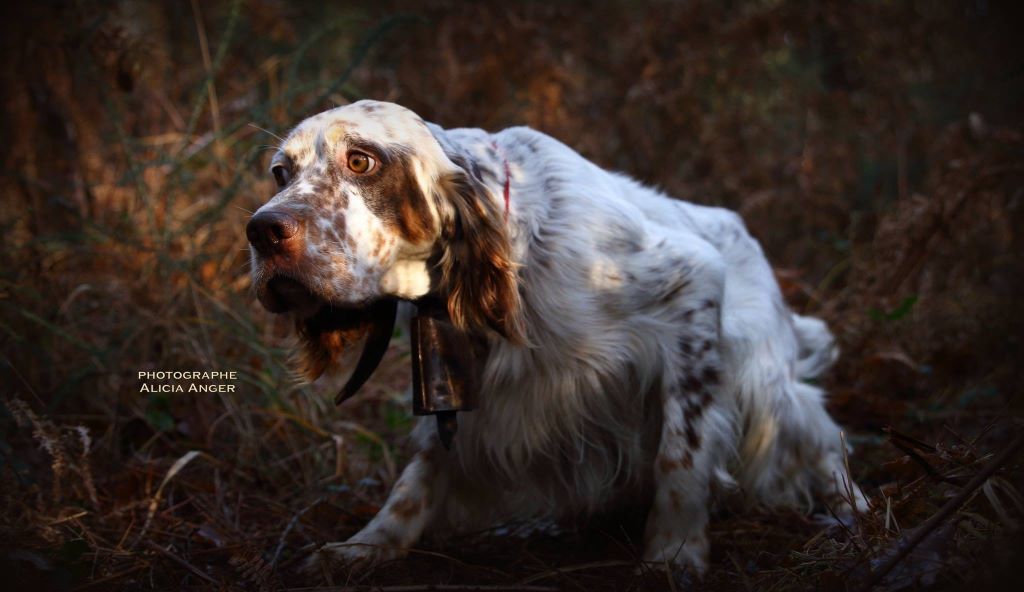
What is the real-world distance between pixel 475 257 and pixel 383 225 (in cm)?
24

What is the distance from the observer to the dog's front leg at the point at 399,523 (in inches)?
88.4

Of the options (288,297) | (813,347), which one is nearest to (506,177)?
(288,297)

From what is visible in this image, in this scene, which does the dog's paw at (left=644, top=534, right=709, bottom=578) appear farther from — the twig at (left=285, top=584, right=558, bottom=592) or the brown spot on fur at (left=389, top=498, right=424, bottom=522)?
the brown spot on fur at (left=389, top=498, right=424, bottom=522)

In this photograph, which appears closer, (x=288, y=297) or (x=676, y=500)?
(x=288, y=297)

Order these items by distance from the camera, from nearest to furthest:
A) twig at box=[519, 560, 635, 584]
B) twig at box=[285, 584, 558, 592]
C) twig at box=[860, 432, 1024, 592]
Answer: twig at box=[860, 432, 1024, 592]
twig at box=[285, 584, 558, 592]
twig at box=[519, 560, 635, 584]

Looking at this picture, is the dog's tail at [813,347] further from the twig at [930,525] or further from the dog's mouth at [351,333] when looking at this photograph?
the twig at [930,525]

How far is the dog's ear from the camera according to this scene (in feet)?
7.00

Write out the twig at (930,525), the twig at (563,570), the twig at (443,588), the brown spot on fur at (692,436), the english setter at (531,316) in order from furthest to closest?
the brown spot on fur at (692,436), the english setter at (531,316), the twig at (563,570), the twig at (443,588), the twig at (930,525)

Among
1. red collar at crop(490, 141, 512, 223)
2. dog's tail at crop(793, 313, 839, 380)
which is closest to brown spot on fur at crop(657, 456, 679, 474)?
red collar at crop(490, 141, 512, 223)

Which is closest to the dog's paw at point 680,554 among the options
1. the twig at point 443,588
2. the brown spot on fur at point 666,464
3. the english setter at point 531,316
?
the english setter at point 531,316

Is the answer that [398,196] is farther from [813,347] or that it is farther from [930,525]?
[813,347]

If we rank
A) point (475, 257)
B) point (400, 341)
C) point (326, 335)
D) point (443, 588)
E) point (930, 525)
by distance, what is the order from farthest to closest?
1. point (400, 341)
2. point (326, 335)
3. point (475, 257)
4. point (443, 588)
5. point (930, 525)

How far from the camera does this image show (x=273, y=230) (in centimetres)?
191

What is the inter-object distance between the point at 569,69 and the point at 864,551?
4.25 m
